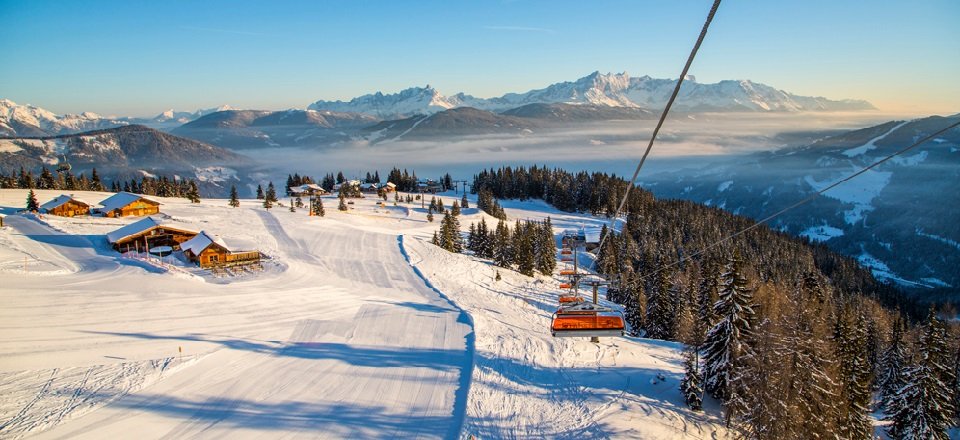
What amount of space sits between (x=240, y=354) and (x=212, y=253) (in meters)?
20.0

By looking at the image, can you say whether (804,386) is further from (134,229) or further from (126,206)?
(126,206)

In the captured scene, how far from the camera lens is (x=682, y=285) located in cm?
4381

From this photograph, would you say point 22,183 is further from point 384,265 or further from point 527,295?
point 527,295

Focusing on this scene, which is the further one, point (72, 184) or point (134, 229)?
point (72, 184)

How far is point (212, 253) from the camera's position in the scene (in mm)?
39656

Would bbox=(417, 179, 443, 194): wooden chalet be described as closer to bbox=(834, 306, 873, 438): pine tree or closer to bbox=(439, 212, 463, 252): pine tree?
bbox=(439, 212, 463, 252): pine tree

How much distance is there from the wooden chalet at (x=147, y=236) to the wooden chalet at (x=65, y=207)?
19.1 metres

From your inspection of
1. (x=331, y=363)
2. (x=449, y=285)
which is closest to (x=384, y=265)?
(x=449, y=285)

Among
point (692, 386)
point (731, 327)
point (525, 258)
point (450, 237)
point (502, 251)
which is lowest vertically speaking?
point (525, 258)

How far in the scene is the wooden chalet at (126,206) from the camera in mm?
56719

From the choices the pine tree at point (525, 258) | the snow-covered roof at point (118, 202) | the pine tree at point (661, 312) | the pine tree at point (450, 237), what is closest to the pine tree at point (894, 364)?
the pine tree at point (661, 312)

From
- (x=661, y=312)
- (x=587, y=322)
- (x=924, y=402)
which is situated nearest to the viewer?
(x=587, y=322)

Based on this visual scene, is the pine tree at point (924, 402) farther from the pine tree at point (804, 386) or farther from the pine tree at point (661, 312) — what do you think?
the pine tree at point (661, 312)

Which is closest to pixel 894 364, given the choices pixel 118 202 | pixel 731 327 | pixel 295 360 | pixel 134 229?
pixel 731 327
